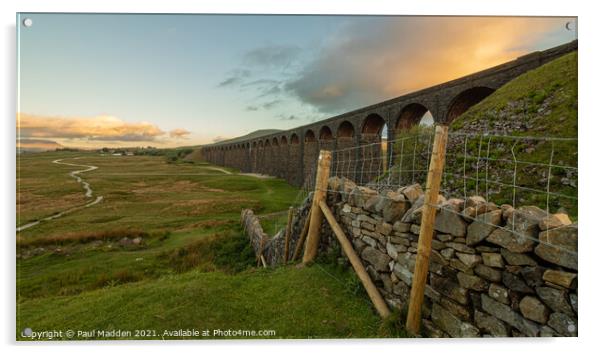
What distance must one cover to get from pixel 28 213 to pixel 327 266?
5825 millimetres

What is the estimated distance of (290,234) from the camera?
8.34m

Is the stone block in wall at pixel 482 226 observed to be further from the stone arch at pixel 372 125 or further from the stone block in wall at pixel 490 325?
the stone arch at pixel 372 125

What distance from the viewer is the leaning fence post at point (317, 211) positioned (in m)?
6.43

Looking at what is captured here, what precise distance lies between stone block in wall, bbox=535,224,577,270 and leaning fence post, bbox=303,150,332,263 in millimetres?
4157

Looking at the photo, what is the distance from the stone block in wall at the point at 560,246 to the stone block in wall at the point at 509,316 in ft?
2.36

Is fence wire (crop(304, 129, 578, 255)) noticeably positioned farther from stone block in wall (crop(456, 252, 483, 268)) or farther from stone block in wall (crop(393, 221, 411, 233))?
stone block in wall (crop(456, 252, 483, 268))

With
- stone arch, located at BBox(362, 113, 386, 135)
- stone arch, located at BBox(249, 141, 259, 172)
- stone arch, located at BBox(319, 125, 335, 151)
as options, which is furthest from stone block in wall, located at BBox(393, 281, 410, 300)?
stone arch, located at BBox(249, 141, 259, 172)

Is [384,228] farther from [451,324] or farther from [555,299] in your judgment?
[555,299]

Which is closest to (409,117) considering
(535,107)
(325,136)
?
(535,107)

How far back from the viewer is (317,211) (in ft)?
21.3

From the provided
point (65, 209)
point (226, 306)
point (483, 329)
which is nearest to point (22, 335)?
point (226, 306)

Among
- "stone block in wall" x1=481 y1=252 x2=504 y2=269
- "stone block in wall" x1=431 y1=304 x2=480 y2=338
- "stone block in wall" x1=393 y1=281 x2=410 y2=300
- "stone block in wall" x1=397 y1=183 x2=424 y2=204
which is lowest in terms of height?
"stone block in wall" x1=431 y1=304 x2=480 y2=338

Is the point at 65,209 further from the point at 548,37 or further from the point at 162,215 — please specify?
the point at 548,37

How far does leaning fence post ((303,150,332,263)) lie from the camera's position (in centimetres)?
643
